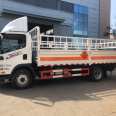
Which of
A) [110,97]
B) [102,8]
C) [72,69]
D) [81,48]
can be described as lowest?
[110,97]

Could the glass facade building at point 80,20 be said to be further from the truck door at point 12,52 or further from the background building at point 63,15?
the truck door at point 12,52

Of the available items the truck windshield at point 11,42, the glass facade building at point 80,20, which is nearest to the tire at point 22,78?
the truck windshield at point 11,42

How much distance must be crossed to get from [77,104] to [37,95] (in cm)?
197

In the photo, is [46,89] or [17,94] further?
[46,89]

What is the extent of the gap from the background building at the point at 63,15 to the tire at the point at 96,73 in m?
9.61

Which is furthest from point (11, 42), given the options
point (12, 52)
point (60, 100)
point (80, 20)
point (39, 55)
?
point (80, 20)

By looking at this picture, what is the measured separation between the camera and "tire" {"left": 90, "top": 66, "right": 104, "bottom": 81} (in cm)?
1348

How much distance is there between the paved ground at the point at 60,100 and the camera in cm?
768

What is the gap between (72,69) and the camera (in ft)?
41.1

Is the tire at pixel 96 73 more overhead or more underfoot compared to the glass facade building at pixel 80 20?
more underfoot

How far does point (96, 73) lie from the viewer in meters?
13.6

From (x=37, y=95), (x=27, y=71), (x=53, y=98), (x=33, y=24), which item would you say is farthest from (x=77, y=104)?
(x=33, y=24)

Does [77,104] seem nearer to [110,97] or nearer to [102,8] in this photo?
[110,97]

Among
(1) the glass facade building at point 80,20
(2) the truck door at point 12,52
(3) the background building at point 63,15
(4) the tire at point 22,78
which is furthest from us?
(1) the glass facade building at point 80,20
